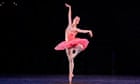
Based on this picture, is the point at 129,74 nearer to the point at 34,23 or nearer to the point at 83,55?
the point at 83,55

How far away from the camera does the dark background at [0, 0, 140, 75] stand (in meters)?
11.4

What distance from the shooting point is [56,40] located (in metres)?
11.6

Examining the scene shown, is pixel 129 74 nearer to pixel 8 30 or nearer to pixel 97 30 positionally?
pixel 97 30

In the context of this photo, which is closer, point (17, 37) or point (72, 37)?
point (72, 37)

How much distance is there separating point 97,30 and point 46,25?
1415 millimetres

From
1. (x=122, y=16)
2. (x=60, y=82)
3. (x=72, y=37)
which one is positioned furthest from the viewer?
(x=122, y=16)

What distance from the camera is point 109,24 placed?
11.4 metres

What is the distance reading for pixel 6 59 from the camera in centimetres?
1167

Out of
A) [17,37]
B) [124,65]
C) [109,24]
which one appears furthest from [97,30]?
[17,37]

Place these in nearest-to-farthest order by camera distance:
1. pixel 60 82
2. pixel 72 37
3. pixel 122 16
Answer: pixel 72 37 < pixel 60 82 < pixel 122 16

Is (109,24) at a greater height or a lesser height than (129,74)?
greater

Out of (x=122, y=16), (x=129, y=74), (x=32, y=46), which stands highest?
(x=122, y=16)

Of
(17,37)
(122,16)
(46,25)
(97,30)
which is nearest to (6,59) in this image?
(17,37)

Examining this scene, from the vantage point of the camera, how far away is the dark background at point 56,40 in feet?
37.3
